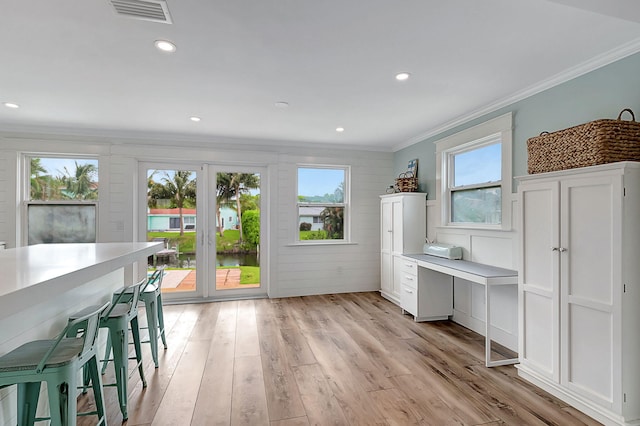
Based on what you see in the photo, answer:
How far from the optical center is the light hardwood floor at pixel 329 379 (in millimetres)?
2158

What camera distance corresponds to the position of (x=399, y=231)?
4672mm

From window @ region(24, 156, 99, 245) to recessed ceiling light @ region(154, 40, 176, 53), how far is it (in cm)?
308

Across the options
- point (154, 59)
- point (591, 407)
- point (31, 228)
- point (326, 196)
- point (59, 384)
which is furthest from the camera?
point (326, 196)

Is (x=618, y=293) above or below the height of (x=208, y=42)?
below

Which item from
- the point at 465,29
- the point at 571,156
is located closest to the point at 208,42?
the point at 465,29

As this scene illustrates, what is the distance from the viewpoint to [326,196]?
18.1 feet

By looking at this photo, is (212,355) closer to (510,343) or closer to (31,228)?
(510,343)

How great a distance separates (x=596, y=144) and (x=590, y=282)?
907 millimetres

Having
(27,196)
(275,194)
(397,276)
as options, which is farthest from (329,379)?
(27,196)

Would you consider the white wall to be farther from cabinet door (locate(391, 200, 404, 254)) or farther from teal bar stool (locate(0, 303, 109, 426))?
teal bar stool (locate(0, 303, 109, 426))

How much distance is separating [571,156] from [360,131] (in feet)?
8.77

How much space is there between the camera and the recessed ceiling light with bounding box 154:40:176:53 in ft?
7.26

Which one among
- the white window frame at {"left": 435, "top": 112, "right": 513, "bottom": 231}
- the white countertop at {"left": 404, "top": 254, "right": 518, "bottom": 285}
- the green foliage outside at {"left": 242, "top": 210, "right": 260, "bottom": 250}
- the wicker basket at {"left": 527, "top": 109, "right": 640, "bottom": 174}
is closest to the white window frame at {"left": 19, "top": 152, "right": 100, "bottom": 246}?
the green foliage outside at {"left": 242, "top": 210, "right": 260, "bottom": 250}

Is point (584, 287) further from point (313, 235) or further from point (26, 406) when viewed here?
point (313, 235)
